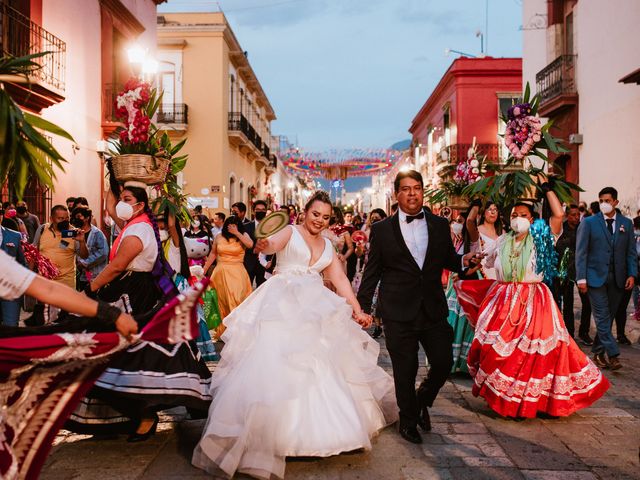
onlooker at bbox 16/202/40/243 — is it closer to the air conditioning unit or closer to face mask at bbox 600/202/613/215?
face mask at bbox 600/202/613/215

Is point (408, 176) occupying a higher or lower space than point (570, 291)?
higher

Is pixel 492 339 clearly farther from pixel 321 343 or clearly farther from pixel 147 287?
pixel 147 287

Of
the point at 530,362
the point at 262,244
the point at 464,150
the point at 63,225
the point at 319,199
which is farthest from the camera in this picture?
the point at 464,150

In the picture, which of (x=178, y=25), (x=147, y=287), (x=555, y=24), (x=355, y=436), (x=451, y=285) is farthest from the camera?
(x=178, y=25)

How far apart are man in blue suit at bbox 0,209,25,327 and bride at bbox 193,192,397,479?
3402 mm

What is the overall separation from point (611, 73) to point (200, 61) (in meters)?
17.6

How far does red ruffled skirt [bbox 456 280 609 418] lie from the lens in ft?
17.1

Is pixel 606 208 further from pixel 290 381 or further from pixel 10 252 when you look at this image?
pixel 10 252

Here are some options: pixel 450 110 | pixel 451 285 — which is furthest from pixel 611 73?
pixel 450 110

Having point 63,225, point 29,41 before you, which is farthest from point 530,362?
point 29,41

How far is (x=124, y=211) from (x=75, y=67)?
10800 mm

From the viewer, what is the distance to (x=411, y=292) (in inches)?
192

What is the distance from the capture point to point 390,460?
436 centimetres

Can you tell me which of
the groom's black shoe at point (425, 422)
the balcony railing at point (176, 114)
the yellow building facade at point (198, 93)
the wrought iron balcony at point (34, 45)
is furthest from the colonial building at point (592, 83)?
the balcony railing at point (176, 114)
